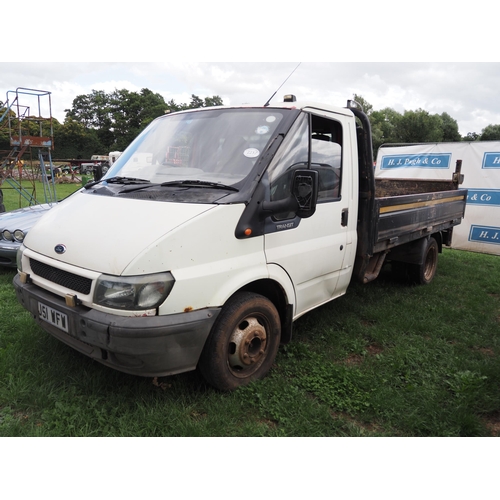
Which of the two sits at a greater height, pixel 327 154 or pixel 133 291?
pixel 327 154

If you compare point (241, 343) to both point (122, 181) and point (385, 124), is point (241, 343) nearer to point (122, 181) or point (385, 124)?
point (122, 181)

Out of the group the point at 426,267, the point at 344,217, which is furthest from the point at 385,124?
the point at 344,217

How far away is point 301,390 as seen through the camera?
321 centimetres

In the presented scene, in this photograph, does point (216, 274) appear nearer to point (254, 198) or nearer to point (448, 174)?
point (254, 198)

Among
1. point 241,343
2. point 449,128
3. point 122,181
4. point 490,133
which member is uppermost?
point 449,128

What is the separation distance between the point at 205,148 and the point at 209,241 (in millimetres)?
984

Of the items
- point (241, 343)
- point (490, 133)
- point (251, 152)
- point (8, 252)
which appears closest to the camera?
point (241, 343)

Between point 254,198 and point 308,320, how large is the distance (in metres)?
2.12

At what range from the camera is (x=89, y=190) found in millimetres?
3473

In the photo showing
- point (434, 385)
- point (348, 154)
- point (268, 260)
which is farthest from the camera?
point (348, 154)

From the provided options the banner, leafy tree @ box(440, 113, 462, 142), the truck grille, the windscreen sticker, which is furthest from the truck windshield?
leafy tree @ box(440, 113, 462, 142)

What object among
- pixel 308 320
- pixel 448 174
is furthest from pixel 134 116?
pixel 308 320

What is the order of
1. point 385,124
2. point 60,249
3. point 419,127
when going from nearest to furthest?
point 60,249, point 419,127, point 385,124
